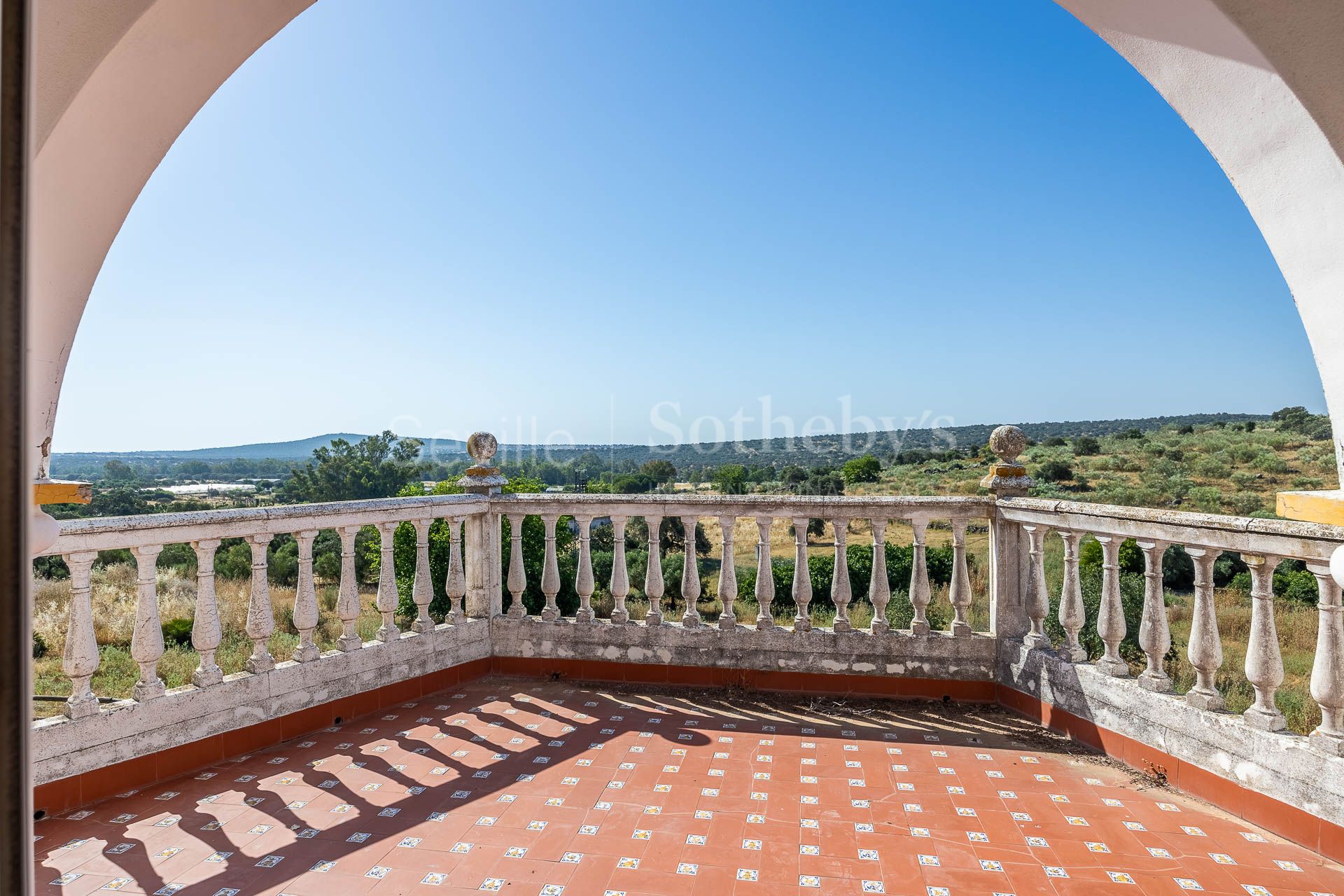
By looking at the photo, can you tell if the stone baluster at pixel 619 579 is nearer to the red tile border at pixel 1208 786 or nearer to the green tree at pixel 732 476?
the red tile border at pixel 1208 786

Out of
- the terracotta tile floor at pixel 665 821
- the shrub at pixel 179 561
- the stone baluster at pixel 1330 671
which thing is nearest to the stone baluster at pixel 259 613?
the terracotta tile floor at pixel 665 821

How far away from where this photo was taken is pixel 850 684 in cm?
430

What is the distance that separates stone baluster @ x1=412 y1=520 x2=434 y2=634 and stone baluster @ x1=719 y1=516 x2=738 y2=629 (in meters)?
1.98

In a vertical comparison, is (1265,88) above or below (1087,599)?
above

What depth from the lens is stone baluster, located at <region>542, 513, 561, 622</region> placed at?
470cm

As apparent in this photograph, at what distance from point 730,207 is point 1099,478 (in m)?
15.5

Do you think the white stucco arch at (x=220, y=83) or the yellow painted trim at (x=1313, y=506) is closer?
the yellow painted trim at (x=1313, y=506)

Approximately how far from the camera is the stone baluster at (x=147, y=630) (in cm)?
315

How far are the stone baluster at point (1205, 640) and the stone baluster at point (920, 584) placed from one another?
1.39 m

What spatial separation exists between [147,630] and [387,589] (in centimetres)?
125

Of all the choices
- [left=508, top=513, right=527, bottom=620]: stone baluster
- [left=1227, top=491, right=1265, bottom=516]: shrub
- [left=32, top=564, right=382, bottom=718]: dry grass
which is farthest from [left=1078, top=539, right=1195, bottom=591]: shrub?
[left=32, top=564, right=382, bottom=718]: dry grass

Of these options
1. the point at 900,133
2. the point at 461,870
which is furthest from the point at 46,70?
the point at 900,133

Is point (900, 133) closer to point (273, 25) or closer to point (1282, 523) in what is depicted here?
point (1282, 523)

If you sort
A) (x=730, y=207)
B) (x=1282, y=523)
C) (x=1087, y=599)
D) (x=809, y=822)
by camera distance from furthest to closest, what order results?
(x=730, y=207) → (x=1087, y=599) → (x=809, y=822) → (x=1282, y=523)
